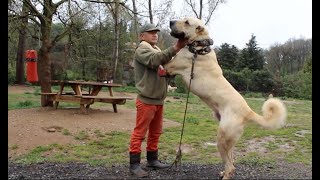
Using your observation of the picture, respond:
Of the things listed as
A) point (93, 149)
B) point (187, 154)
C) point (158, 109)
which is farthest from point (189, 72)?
point (93, 149)

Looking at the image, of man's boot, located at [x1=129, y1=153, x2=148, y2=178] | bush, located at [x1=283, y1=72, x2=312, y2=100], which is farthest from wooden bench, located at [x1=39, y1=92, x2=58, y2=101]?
bush, located at [x1=283, y1=72, x2=312, y2=100]

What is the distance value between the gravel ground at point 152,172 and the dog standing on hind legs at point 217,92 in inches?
19.9

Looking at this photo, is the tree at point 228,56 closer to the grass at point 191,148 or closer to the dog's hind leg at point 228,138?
the grass at point 191,148

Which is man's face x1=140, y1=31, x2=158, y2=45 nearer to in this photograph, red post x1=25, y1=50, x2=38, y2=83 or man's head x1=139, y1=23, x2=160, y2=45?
man's head x1=139, y1=23, x2=160, y2=45

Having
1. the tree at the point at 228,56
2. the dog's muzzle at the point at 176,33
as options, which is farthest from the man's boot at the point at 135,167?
the tree at the point at 228,56

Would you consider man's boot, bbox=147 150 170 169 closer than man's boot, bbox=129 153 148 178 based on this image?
No

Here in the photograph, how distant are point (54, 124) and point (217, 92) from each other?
5749mm

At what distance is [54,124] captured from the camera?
8.80 meters

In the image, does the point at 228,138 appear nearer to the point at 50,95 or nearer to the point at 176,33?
the point at 176,33

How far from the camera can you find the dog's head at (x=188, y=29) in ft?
14.0

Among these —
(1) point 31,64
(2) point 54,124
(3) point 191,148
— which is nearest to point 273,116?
(3) point 191,148

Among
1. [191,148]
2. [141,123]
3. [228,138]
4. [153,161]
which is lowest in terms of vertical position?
[191,148]

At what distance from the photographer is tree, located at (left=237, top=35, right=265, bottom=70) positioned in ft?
94.3

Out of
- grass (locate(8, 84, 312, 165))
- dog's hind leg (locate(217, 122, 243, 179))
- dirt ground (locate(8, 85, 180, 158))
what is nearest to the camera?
dog's hind leg (locate(217, 122, 243, 179))
